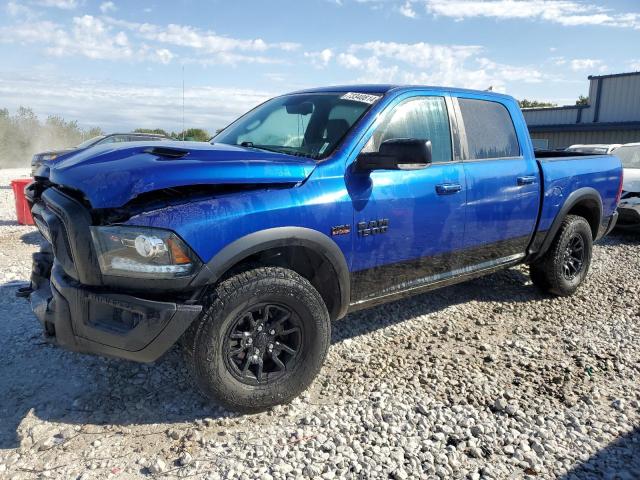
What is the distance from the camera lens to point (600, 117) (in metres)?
22.7

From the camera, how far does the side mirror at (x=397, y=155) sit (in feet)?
9.81

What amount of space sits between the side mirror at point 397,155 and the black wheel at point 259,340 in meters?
0.84

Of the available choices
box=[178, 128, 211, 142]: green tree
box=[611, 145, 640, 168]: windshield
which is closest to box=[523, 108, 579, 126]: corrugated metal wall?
box=[611, 145, 640, 168]: windshield

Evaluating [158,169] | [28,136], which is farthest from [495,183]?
[28,136]

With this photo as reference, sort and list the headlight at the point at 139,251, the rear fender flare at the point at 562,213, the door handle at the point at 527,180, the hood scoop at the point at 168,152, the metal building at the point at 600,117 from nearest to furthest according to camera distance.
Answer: the headlight at the point at 139,251, the hood scoop at the point at 168,152, the door handle at the point at 527,180, the rear fender flare at the point at 562,213, the metal building at the point at 600,117

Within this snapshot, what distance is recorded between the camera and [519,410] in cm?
301

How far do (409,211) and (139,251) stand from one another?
5.78 feet

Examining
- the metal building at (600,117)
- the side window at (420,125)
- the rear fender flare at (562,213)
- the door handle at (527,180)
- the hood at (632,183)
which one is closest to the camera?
the side window at (420,125)

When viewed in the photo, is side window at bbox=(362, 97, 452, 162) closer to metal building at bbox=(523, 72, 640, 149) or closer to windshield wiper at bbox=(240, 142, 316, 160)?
windshield wiper at bbox=(240, 142, 316, 160)

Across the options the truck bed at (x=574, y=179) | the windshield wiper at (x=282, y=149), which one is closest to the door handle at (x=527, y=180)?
the truck bed at (x=574, y=179)

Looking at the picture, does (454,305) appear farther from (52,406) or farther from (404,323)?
(52,406)

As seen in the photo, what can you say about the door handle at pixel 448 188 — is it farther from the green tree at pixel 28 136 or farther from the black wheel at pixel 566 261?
the green tree at pixel 28 136

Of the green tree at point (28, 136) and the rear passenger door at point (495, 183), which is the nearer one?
the rear passenger door at point (495, 183)

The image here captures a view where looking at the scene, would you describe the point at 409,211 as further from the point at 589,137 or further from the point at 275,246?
the point at 589,137
